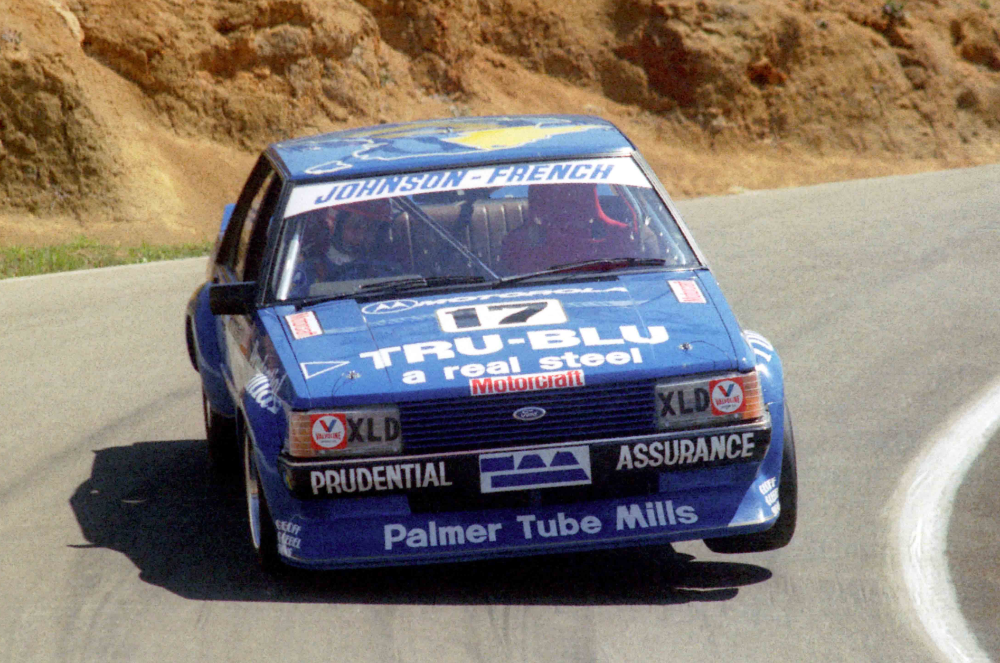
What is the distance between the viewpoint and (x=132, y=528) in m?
6.32

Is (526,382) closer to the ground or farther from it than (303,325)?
farther from it

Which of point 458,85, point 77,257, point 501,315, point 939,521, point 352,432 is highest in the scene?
point 501,315

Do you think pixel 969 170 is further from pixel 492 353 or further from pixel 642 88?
pixel 492 353

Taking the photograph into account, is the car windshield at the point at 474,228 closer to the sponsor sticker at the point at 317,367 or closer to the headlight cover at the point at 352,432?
the sponsor sticker at the point at 317,367

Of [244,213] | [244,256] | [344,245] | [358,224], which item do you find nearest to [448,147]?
[358,224]

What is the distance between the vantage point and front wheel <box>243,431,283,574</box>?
5.34 m

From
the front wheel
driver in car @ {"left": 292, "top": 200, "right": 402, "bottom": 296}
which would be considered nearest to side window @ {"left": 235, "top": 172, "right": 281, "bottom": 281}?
driver in car @ {"left": 292, "top": 200, "right": 402, "bottom": 296}

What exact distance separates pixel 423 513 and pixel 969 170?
19647mm

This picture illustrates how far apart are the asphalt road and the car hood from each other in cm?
79

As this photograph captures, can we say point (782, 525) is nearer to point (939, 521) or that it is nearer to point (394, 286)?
Result: point (939, 521)

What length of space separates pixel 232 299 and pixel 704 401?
1.98m

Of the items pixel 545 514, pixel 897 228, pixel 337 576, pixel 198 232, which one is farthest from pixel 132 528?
pixel 198 232

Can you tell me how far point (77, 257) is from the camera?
53.5ft

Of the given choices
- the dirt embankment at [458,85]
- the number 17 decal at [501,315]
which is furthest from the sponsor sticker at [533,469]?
the dirt embankment at [458,85]
